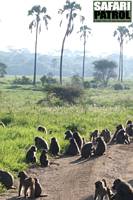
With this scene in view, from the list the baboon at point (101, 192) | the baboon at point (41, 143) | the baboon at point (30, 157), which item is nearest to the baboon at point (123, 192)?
the baboon at point (101, 192)

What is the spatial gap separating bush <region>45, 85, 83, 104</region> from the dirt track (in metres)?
25.2

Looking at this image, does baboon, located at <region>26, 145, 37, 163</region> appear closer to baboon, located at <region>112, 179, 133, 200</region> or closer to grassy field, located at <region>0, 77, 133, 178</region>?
grassy field, located at <region>0, 77, 133, 178</region>

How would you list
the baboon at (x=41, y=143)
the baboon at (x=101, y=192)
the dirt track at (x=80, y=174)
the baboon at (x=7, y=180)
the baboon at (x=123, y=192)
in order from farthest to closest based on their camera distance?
the baboon at (x=41, y=143) < the baboon at (x=7, y=180) < the dirt track at (x=80, y=174) < the baboon at (x=101, y=192) < the baboon at (x=123, y=192)

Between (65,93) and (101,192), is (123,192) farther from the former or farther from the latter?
(65,93)

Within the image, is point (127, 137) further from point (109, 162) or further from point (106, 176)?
point (106, 176)

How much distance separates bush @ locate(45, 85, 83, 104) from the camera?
43.9 metres

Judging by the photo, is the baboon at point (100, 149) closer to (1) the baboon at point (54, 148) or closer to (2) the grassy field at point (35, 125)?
(1) the baboon at point (54, 148)

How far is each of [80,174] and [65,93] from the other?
29.9 m

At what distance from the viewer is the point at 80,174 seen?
1492 centimetres

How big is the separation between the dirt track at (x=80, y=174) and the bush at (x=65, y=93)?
82.7ft

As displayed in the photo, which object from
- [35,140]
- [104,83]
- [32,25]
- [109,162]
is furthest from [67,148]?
[104,83]

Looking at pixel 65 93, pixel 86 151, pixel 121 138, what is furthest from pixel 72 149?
pixel 65 93

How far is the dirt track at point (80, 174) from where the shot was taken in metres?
12.8

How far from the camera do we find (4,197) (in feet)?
41.2
